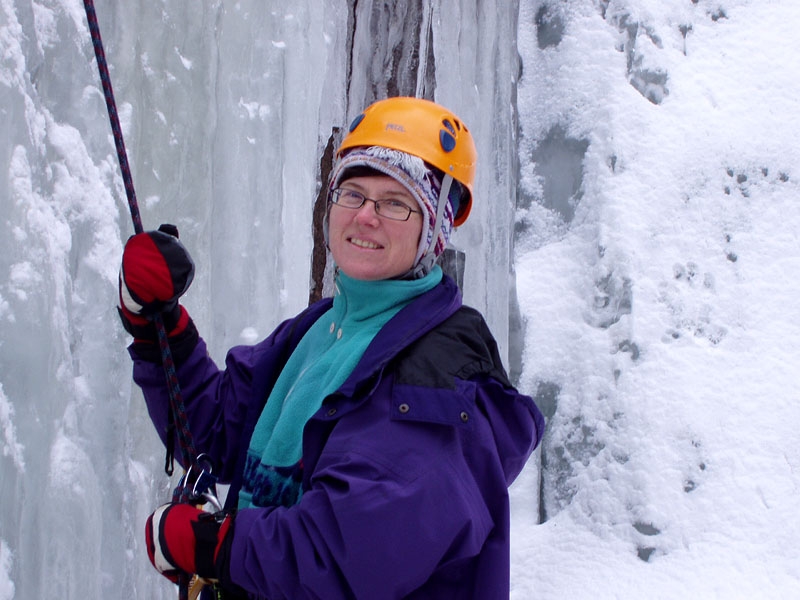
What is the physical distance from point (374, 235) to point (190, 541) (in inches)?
17.0

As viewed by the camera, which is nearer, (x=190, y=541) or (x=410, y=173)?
(x=190, y=541)

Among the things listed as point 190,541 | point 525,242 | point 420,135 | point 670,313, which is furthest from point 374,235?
point 525,242

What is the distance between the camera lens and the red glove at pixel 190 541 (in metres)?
0.97

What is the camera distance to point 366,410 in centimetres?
100

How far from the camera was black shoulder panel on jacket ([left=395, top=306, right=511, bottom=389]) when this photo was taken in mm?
997

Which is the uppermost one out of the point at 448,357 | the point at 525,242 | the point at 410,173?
the point at 410,173

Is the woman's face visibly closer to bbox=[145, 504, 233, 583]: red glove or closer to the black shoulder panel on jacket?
the black shoulder panel on jacket

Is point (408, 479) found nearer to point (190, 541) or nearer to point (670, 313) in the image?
point (190, 541)

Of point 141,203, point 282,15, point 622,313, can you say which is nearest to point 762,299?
point 622,313

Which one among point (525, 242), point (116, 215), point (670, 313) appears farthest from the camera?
point (525, 242)

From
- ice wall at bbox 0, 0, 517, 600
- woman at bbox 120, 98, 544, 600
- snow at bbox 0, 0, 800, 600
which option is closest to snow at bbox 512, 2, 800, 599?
snow at bbox 0, 0, 800, 600

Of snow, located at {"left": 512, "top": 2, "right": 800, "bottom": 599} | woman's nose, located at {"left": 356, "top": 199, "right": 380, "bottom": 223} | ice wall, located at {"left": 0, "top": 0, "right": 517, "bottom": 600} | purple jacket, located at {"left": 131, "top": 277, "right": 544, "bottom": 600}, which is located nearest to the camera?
purple jacket, located at {"left": 131, "top": 277, "right": 544, "bottom": 600}

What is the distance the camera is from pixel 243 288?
7.55 feet

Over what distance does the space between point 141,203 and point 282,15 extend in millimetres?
849
